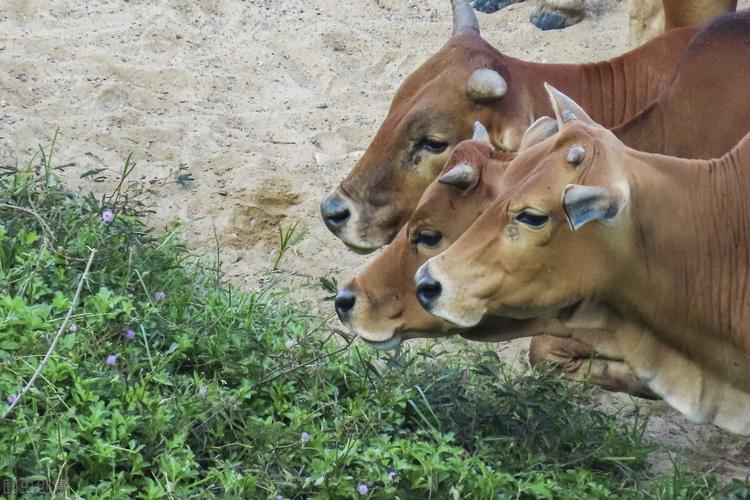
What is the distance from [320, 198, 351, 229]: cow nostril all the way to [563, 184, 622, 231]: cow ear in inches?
56.2

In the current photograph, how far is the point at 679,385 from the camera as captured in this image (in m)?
4.07

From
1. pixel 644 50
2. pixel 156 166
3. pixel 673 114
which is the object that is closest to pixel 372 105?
pixel 156 166

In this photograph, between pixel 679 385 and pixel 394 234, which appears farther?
pixel 394 234

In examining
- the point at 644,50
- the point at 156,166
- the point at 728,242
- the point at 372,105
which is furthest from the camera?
the point at 372,105

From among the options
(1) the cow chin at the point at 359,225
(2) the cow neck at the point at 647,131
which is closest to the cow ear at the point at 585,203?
(2) the cow neck at the point at 647,131

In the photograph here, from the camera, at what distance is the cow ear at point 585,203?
357cm

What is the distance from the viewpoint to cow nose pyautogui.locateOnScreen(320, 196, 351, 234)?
4941mm

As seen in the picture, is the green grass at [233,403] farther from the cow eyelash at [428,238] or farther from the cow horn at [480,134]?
the cow horn at [480,134]

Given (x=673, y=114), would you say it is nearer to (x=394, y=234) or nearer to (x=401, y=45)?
(x=394, y=234)

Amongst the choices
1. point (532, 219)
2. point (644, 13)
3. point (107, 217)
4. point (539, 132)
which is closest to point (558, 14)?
point (644, 13)

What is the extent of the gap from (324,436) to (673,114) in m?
1.77

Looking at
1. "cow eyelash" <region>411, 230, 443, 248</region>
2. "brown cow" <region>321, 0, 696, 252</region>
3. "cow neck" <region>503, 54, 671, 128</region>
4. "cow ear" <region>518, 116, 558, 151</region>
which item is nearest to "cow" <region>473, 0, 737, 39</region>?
"cow neck" <region>503, 54, 671, 128</region>

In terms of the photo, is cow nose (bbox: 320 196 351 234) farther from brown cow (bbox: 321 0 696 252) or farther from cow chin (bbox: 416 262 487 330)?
cow chin (bbox: 416 262 487 330)

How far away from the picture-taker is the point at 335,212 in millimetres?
4953
